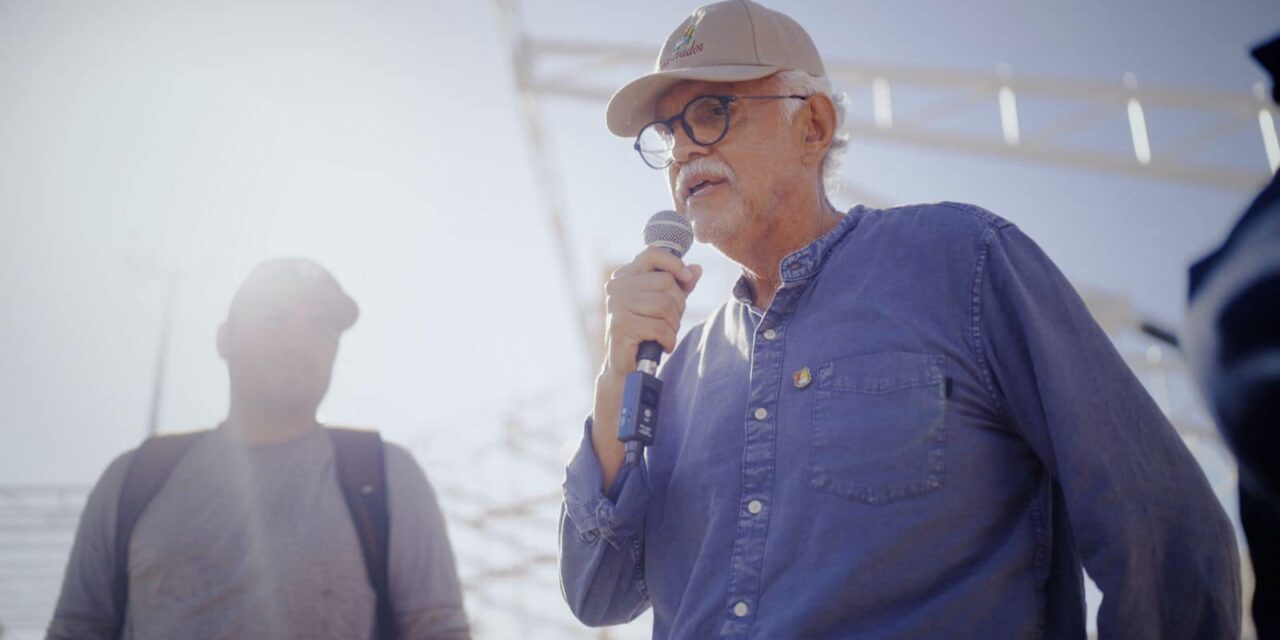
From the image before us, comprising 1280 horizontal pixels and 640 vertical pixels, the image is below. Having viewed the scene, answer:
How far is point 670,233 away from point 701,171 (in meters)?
0.19

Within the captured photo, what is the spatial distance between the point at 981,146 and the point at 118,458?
8117 mm

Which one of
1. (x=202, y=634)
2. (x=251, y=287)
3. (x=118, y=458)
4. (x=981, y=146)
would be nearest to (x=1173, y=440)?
(x=202, y=634)

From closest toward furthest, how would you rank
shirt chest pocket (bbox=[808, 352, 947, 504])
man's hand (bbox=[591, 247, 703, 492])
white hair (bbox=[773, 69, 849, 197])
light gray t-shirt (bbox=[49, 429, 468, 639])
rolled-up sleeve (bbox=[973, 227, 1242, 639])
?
rolled-up sleeve (bbox=[973, 227, 1242, 639]) < shirt chest pocket (bbox=[808, 352, 947, 504]) < man's hand (bbox=[591, 247, 703, 492]) < white hair (bbox=[773, 69, 849, 197]) < light gray t-shirt (bbox=[49, 429, 468, 639])

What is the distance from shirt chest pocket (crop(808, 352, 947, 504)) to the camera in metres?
2.00

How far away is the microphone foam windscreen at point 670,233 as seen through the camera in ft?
8.59

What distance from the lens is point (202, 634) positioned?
9.46 feet

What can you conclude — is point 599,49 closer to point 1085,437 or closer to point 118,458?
point 118,458

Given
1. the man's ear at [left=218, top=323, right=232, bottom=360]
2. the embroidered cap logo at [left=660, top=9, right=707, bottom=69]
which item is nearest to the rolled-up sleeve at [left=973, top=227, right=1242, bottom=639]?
the embroidered cap logo at [left=660, top=9, right=707, bottom=69]

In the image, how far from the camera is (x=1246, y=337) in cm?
91

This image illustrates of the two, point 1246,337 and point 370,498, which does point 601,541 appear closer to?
point 370,498

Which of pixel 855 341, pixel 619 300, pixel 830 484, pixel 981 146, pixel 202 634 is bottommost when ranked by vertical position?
pixel 202 634

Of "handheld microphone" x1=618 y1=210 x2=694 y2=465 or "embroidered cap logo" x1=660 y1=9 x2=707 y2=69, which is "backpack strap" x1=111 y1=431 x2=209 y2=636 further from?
"embroidered cap logo" x1=660 y1=9 x2=707 y2=69

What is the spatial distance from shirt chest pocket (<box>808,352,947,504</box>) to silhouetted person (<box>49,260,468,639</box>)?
1.57 metres

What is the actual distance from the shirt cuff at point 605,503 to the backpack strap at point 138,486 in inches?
62.4
